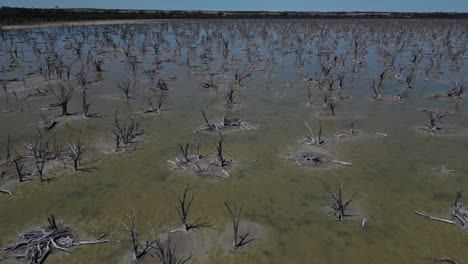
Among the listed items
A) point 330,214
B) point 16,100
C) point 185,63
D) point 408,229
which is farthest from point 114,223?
point 185,63

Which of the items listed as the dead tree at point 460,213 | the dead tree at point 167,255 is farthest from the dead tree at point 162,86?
the dead tree at point 460,213

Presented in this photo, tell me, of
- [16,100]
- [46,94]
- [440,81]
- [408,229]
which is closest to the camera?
[408,229]

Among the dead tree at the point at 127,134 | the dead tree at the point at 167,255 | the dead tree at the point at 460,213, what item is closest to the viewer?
the dead tree at the point at 167,255

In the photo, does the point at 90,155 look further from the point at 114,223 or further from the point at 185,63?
the point at 185,63

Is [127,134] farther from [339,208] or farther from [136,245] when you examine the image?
[339,208]

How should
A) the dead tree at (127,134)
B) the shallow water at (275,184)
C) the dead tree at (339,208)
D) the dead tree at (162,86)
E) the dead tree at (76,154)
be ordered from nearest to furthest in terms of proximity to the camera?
the shallow water at (275,184), the dead tree at (339,208), the dead tree at (76,154), the dead tree at (127,134), the dead tree at (162,86)

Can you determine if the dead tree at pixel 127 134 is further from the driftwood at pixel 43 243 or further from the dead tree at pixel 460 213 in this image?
the dead tree at pixel 460 213

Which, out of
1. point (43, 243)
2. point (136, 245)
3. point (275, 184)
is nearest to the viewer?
point (136, 245)

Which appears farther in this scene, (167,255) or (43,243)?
(43,243)

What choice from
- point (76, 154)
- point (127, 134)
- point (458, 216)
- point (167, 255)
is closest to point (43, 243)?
point (167, 255)
